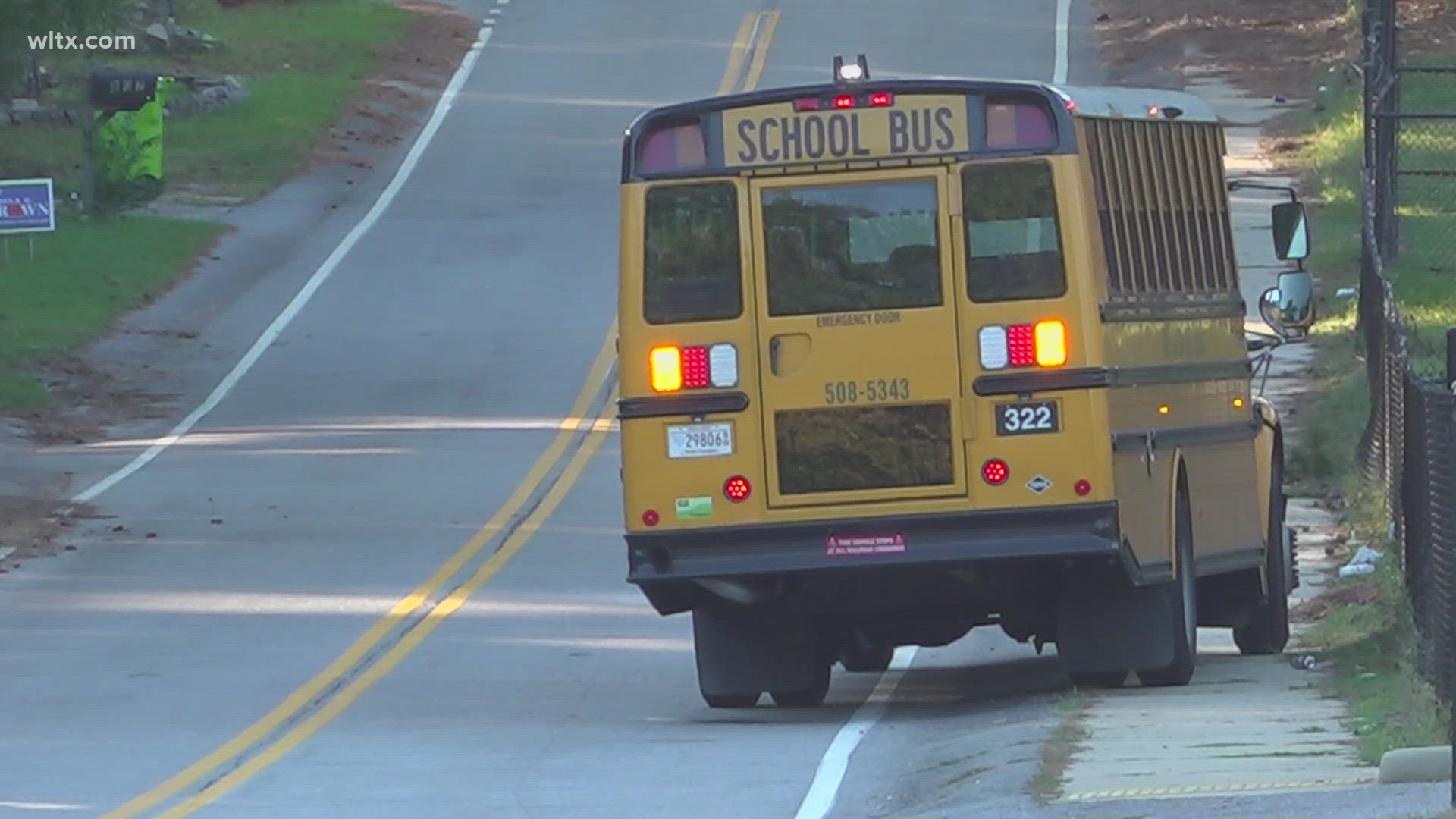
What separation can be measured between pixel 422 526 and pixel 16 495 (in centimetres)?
403

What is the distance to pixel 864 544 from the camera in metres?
13.1

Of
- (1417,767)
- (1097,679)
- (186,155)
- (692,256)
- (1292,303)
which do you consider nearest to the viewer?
(1417,767)

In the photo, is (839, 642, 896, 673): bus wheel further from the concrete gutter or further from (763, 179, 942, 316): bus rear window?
(763, 179, 942, 316): bus rear window

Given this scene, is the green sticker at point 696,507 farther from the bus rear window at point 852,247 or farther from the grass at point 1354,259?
the grass at point 1354,259

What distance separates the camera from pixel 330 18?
51031 mm

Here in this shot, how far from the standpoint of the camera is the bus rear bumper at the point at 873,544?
42.5ft

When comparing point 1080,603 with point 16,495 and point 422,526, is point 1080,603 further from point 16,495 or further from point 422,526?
point 16,495

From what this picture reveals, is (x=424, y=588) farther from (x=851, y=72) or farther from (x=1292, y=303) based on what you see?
(x=1292, y=303)

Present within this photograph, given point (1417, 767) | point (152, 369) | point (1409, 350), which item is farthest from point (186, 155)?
point (1417, 767)

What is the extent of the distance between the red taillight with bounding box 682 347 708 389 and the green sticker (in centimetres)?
50

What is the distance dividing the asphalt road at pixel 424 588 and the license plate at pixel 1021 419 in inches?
49.4

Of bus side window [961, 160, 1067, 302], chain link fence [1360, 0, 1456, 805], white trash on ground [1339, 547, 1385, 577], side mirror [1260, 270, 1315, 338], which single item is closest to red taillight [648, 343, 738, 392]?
bus side window [961, 160, 1067, 302]

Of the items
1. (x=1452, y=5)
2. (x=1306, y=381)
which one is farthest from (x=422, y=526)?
(x=1452, y=5)

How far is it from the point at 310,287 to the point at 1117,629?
21268mm
